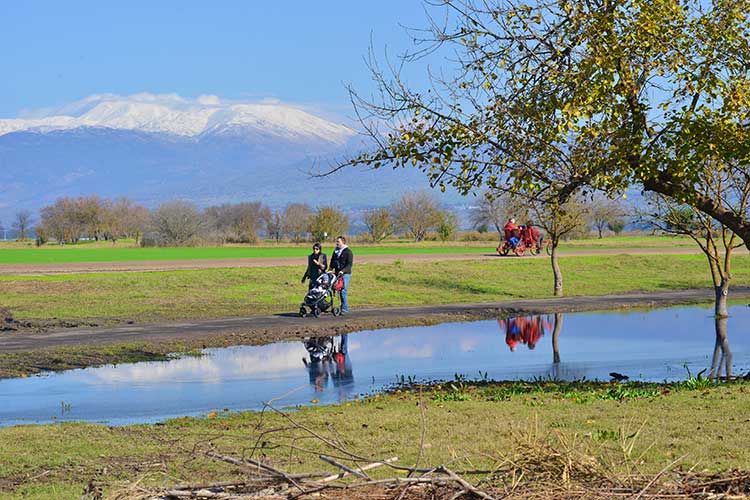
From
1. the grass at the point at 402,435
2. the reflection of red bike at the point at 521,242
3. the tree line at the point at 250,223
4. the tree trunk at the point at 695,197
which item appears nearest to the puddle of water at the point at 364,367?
the grass at the point at 402,435

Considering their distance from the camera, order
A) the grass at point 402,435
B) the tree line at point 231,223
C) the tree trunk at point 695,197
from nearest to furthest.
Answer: the grass at point 402,435, the tree trunk at point 695,197, the tree line at point 231,223

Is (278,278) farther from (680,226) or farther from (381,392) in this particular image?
(381,392)

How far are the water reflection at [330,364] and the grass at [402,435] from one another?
111 inches

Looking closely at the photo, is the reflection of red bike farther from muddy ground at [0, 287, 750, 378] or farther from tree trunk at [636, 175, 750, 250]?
tree trunk at [636, 175, 750, 250]

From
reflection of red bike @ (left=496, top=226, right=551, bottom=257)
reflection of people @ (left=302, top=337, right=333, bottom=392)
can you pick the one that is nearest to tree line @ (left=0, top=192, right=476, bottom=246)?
reflection of red bike @ (left=496, top=226, right=551, bottom=257)

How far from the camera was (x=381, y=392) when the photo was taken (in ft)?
58.2

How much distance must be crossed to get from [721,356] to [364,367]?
8.38 m

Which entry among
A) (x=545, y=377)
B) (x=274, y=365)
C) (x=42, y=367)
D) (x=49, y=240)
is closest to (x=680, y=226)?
(x=545, y=377)

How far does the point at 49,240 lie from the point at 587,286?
110 metres

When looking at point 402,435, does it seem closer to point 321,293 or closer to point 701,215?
point 321,293

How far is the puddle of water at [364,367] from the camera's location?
16781 millimetres

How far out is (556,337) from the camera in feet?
91.5

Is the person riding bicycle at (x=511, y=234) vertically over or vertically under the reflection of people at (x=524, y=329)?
over

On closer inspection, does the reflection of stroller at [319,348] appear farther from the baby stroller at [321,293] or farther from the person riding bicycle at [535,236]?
the person riding bicycle at [535,236]
